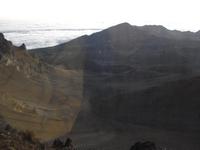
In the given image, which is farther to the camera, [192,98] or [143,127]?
[192,98]

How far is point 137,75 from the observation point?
1512 inches

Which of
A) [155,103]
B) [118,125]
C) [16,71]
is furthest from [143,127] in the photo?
[16,71]

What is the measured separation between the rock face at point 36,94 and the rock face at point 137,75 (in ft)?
5.05

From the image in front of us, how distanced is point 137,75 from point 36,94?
1261cm

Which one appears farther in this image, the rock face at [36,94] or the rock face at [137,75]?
the rock face at [137,75]

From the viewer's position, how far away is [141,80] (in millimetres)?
36625

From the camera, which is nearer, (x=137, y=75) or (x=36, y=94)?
(x=36, y=94)

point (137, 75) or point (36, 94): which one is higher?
point (137, 75)

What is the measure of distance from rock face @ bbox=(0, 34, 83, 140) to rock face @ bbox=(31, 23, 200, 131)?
154 centimetres

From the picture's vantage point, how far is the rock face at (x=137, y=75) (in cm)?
2691

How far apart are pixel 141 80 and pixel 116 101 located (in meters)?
7.14

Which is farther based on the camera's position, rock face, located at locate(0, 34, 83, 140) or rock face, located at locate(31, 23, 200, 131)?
rock face, located at locate(31, 23, 200, 131)

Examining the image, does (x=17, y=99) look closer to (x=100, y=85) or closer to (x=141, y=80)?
(x=100, y=85)

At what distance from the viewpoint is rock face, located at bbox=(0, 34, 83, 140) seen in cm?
2334
